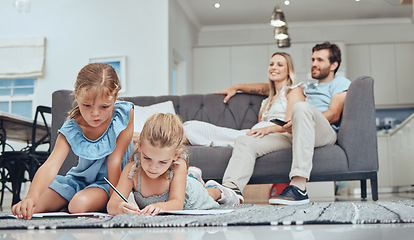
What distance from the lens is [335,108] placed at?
2756mm

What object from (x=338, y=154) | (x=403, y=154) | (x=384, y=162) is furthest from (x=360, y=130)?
(x=384, y=162)

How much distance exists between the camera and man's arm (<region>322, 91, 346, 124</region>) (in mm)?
2732

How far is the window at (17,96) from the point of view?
597 centimetres

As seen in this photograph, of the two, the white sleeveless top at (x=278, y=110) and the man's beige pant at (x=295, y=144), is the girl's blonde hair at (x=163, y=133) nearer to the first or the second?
the man's beige pant at (x=295, y=144)

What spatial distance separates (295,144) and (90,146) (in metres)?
1.10

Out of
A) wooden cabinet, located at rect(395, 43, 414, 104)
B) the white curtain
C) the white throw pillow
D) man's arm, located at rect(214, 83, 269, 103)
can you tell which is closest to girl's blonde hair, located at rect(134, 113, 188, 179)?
the white throw pillow

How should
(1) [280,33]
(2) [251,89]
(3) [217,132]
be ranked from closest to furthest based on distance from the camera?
(3) [217,132] → (2) [251,89] → (1) [280,33]

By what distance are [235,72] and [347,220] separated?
21.1 ft

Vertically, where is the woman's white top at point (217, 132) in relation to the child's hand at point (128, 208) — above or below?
above

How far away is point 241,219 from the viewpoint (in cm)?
119

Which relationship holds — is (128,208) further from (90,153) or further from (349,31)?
(349,31)

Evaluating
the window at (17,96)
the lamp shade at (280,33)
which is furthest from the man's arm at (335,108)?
the window at (17,96)

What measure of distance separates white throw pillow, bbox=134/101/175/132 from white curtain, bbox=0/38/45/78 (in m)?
3.21

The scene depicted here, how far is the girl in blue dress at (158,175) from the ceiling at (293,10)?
5009 mm
